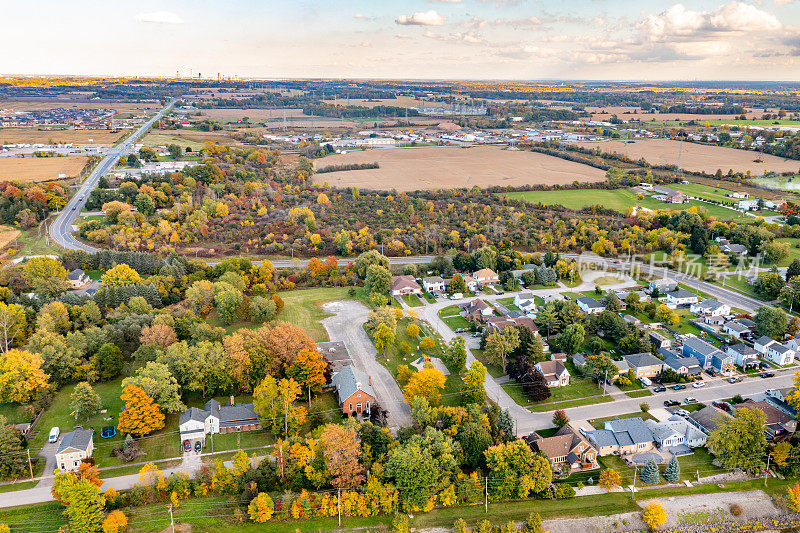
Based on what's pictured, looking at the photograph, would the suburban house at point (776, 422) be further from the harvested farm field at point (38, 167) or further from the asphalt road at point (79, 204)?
the harvested farm field at point (38, 167)

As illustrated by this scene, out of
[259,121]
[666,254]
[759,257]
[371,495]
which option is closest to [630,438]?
[371,495]

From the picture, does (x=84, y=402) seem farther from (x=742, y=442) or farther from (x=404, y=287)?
(x=742, y=442)

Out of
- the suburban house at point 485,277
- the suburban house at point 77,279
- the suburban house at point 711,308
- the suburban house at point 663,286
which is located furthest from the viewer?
the suburban house at point 485,277

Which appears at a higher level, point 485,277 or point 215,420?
point 485,277

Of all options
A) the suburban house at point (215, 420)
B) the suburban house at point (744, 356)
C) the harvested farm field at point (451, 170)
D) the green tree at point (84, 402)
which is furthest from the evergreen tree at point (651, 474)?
the harvested farm field at point (451, 170)

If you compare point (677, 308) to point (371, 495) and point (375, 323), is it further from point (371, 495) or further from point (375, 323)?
point (371, 495)

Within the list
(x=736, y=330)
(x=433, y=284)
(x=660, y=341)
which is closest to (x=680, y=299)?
(x=736, y=330)
